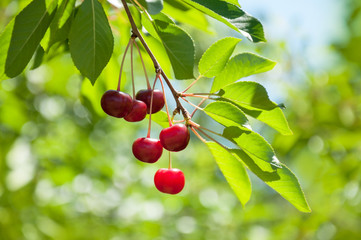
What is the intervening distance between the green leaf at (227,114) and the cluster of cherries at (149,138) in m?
0.08

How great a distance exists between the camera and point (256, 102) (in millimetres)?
1005

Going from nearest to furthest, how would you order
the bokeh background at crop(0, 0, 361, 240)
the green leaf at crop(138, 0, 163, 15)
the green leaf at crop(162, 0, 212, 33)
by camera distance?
the green leaf at crop(138, 0, 163, 15) → the green leaf at crop(162, 0, 212, 33) → the bokeh background at crop(0, 0, 361, 240)

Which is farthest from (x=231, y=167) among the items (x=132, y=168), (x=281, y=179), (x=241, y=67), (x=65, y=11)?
(x=132, y=168)

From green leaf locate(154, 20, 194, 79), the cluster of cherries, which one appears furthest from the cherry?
green leaf locate(154, 20, 194, 79)

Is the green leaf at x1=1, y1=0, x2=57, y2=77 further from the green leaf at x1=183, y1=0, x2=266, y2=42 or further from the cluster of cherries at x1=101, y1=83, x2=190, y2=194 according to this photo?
the green leaf at x1=183, y1=0, x2=266, y2=42

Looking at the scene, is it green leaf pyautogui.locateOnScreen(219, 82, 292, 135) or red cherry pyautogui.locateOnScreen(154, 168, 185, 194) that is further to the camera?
red cherry pyautogui.locateOnScreen(154, 168, 185, 194)

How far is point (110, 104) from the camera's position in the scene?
1022 mm

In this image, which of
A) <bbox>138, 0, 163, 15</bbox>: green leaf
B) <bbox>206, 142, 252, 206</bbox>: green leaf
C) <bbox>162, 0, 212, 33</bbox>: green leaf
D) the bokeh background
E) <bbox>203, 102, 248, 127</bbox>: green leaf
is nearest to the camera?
<bbox>138, 0, 163, 15</bbox>: green leaf

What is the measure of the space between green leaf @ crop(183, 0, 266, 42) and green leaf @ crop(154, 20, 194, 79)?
106 millimetres

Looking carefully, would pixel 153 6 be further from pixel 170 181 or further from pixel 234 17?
pixel 170 181

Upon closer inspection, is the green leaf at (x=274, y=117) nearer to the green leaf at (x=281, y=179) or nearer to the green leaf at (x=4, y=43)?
the green leaf at (x=281, y=179)

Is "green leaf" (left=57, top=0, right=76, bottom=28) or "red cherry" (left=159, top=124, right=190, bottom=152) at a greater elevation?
"green leaf" (left=57, top=0, right=76, bottom=28)

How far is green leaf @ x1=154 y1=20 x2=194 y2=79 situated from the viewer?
104 cm

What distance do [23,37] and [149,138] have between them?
39 centimetres
